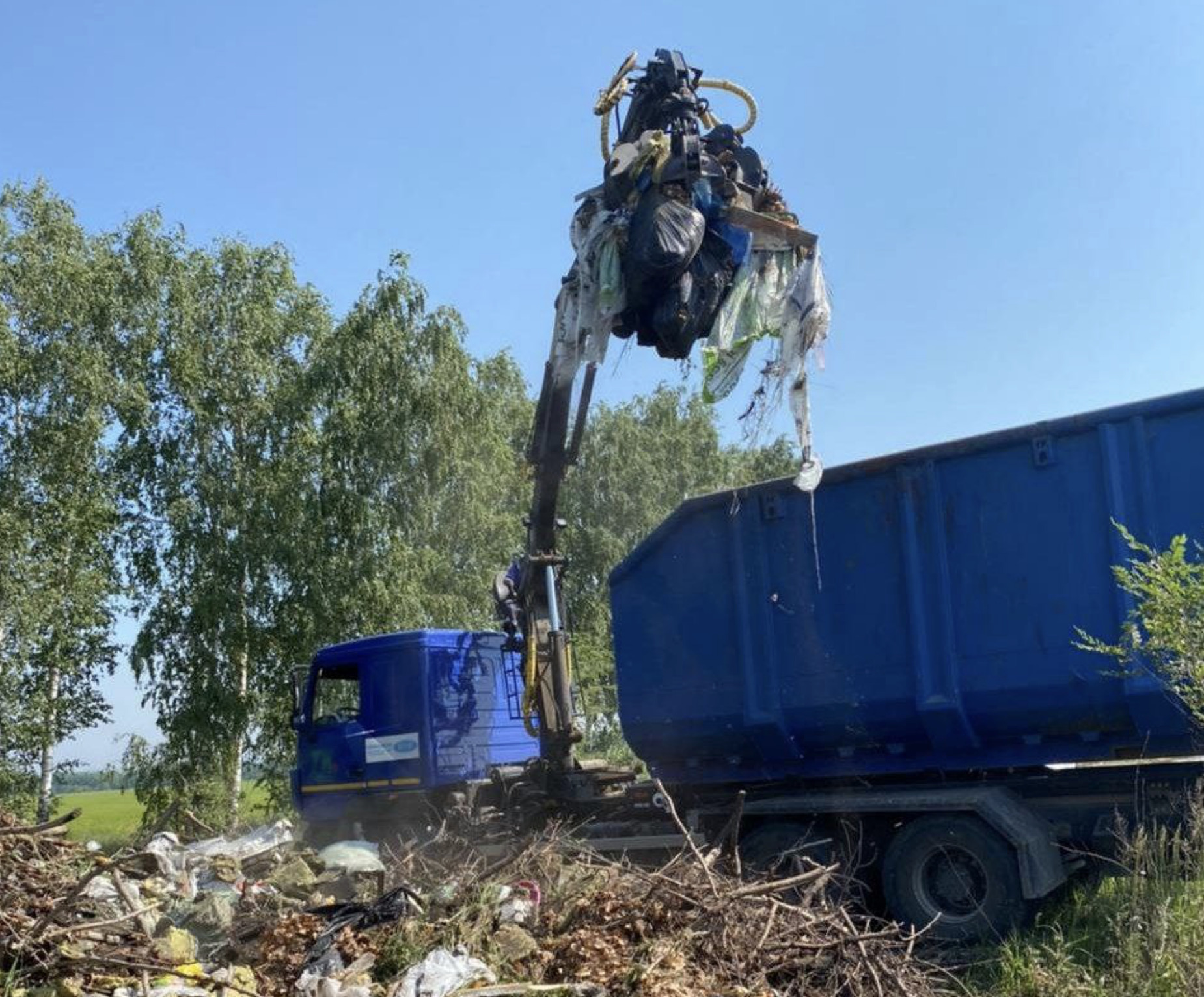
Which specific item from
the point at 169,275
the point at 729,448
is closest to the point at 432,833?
the point at 169,275

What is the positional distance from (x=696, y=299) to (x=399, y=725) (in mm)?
5276

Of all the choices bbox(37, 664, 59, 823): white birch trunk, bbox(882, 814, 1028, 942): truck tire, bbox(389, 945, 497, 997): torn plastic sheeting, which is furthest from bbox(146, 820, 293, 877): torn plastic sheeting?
bbox(37, 664, 59, 823): white birch trunk

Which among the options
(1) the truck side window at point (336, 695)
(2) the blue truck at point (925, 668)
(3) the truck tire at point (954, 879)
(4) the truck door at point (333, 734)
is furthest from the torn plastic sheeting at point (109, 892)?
(3) the truck tire at point (954, 879)

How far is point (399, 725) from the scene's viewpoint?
417 inches

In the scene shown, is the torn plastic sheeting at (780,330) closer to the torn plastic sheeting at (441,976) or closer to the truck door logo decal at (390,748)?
the torn plastic sheeting at (441,976)

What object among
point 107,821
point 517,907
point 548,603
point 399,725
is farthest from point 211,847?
point 107,821

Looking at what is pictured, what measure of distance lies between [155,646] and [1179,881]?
53.1 feet

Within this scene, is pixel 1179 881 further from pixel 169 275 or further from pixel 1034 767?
pixel 169 275

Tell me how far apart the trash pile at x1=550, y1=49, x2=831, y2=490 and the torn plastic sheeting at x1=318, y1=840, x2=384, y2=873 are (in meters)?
4.23

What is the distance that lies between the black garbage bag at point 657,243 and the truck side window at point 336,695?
529 cm

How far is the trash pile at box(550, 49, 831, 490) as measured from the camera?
7.17m

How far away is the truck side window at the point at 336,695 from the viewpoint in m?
11.0

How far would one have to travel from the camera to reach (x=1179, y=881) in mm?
5707

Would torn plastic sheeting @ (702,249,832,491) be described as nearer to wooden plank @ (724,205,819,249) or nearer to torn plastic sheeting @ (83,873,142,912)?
wooden plank @ (724,205,819,249)
